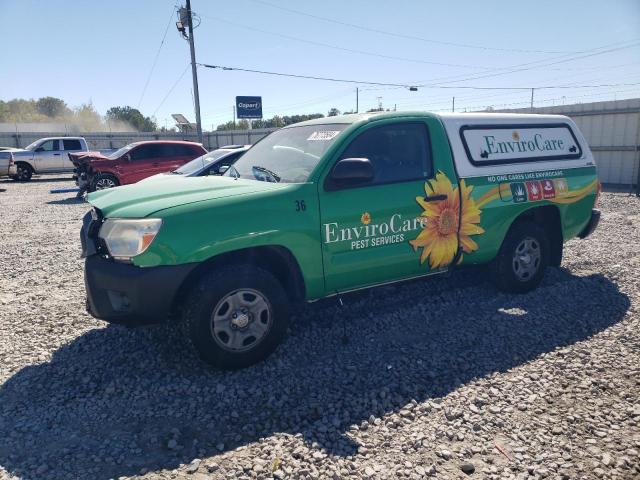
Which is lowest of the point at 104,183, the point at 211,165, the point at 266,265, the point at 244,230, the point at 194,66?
the point at 266,265

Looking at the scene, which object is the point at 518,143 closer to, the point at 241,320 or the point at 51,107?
the point at 241,320

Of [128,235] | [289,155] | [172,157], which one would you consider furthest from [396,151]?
[172,157]

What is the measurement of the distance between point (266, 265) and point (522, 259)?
297cm

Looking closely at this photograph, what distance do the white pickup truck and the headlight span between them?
2109 cm

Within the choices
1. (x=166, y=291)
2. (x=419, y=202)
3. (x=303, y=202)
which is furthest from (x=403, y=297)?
(x=166, y=291)

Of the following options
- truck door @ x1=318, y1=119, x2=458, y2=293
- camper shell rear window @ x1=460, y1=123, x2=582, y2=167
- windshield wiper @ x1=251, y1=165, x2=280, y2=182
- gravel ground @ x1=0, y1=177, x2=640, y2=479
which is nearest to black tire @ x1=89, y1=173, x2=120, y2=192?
gravel ground @ x1=0, y1=177, x2=640, y2=479

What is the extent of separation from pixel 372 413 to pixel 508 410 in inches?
35.3

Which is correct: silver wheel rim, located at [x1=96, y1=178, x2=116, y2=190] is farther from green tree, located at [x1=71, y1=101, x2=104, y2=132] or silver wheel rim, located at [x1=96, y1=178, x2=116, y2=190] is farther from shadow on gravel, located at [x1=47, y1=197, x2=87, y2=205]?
green tree, located at [x1=71, y1=101, x2=104, y2=132]

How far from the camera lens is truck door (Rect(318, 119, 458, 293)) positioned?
3809 millimetres

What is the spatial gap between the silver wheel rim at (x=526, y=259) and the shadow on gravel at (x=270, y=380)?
0.28 metres

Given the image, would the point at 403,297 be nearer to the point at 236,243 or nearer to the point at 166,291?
the point at 236,243

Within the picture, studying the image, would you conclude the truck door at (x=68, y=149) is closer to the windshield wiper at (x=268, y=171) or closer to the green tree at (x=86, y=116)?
the windshield wiper at (x=268, y=171)

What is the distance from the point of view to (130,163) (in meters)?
13.9

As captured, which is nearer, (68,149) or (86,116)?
(68,149)
